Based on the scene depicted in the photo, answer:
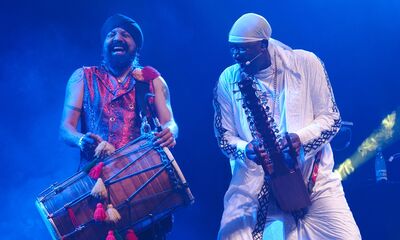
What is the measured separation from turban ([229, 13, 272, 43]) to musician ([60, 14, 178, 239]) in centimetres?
71

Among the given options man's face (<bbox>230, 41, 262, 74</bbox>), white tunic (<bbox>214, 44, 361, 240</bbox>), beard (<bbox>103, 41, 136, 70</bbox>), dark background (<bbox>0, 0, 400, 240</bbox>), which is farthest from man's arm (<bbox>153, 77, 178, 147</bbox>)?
dark background (<bbox>0, 0, 400, 240</bbox>)

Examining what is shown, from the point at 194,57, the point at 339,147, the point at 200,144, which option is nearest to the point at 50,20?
the point at 194,57

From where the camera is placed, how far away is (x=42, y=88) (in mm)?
5281

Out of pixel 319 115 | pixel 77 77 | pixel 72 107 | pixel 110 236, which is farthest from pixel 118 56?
pixel 319 115

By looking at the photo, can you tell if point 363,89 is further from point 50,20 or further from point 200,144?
point 50,20

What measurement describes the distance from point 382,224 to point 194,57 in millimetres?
2767

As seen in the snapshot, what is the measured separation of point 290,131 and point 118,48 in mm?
1442

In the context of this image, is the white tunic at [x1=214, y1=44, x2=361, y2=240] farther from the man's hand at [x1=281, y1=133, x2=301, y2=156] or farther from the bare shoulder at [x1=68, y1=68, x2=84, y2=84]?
the bare shoulder at [x1=68, y1=68, x2=84, y2=84]

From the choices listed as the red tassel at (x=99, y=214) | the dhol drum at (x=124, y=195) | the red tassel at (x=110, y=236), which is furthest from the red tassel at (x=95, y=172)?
the red tassel at (x=110, y=236)

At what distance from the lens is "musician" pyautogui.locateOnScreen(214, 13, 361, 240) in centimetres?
388

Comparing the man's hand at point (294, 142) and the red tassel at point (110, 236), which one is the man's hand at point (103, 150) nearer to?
the red tassel at point (110, 236)

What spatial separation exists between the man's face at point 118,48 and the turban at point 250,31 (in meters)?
0.79

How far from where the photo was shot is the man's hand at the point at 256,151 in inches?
145

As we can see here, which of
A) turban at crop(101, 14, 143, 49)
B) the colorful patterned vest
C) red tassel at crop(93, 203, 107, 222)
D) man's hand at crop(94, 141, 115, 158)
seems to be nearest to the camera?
red tassel at crop(93, 203, 107, 222)
